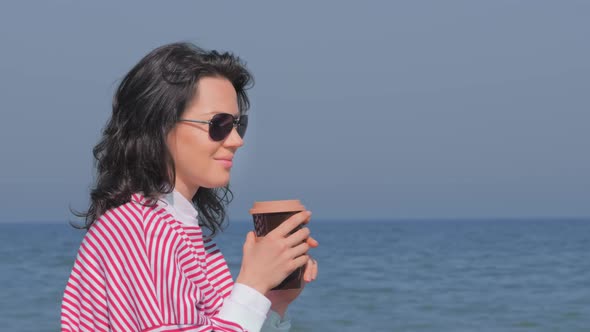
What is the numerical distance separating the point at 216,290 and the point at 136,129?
48 centimetres

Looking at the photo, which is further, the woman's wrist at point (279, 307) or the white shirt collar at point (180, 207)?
the woman's wrist at point (279, 307)

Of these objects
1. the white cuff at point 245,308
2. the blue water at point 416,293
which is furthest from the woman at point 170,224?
the blue water at point 416,293

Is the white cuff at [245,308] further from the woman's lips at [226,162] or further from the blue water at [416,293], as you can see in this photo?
the blue water at [416,293]

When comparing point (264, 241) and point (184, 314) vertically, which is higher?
point (264, 241)

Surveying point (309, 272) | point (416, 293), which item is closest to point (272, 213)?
point (309, 272)

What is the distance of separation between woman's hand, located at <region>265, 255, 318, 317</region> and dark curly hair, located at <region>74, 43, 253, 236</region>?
0.44 meters

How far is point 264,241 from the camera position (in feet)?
6.77

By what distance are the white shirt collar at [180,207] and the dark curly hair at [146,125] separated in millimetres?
25

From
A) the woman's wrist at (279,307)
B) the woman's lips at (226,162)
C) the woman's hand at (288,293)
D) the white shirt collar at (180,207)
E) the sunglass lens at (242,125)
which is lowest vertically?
the woman's wrist at (279,307)

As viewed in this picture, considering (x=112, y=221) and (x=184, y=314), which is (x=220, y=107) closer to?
(x=112, y=221)

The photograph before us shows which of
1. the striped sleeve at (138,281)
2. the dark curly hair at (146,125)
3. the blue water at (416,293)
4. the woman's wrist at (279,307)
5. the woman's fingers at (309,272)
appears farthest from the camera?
the blue water at (416,293)

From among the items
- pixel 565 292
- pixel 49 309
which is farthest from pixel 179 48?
pixel 565 292

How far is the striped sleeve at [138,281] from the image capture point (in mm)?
1880

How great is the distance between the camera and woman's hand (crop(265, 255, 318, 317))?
2.26m
